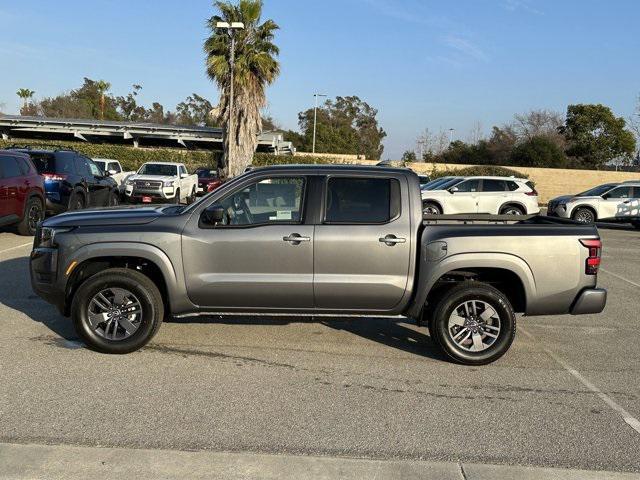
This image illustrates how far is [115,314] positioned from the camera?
212 inches

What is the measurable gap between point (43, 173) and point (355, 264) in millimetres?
10876

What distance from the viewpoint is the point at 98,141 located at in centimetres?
4556

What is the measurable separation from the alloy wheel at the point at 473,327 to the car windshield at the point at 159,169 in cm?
1956

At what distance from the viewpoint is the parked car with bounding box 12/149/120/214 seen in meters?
13.6

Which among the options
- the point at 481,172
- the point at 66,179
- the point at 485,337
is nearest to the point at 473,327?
the point at 485,337

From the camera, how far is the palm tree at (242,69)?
30.8 m

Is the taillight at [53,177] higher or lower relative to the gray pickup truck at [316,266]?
higher

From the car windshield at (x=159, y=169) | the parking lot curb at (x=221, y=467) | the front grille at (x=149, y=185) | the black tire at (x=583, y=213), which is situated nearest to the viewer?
the parking lot curb at (x=221, y=467)

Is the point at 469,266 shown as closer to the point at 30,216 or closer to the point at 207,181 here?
the point at 30,216

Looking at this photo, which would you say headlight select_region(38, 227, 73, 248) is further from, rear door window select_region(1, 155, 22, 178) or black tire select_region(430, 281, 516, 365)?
rear door window select_region(1, 155, 22, 178)

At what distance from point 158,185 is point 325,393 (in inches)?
724

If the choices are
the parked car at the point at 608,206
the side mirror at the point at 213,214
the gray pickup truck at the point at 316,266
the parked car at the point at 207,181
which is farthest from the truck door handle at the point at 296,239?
the parked car at the point at 207,181

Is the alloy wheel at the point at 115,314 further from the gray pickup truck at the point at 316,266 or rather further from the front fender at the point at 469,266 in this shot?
the front fender at the point at 469,266

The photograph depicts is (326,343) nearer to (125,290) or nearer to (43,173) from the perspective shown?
(125,290)
